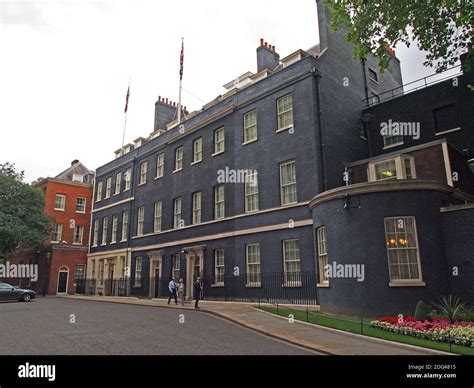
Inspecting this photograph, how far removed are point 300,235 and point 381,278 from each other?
243 inches

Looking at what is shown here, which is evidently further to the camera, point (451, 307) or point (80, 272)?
point (80, 272)

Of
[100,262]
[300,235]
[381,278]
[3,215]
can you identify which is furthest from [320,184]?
[3,215]

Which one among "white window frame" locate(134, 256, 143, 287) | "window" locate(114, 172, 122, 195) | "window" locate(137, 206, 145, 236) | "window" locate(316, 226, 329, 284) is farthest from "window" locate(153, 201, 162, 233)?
"window" locate(316, 226, 329, 284)

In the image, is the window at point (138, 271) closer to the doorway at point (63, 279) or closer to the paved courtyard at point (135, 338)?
the doorway at point (63, 279)

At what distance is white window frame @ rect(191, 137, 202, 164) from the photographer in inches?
1098

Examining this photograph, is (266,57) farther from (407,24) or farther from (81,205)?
(81,205)

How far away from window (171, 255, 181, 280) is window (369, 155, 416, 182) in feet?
47.9

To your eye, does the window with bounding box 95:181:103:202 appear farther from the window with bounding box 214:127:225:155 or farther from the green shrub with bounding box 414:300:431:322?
the green shrub with bounding box 414:300:431:322

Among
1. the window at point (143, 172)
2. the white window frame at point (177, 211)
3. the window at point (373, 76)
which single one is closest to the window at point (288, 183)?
the white window frame at point (177, 211)

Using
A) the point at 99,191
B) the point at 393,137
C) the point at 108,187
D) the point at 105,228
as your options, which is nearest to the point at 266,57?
the point at 393,137

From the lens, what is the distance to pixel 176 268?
27469 mm

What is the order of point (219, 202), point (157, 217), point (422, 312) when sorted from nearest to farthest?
point (422, 312), point (219, 202), point (157, 217)

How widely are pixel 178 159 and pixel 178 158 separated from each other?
97mm
